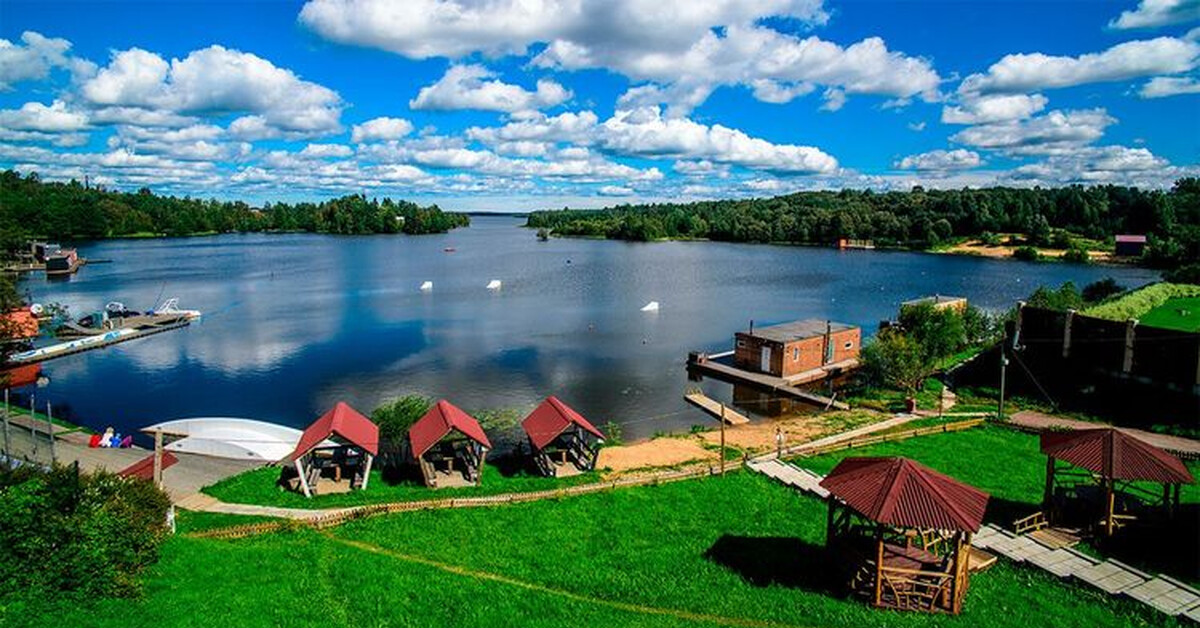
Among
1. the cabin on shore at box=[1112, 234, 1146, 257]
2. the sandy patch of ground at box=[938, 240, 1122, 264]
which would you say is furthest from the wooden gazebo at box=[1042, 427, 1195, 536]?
the cabin on shore at box=[1112, 234, 1146, 257]

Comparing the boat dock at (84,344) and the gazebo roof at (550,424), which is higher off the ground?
the gazebo roof at (550,424)

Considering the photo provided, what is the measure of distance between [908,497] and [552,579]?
8.16 metres

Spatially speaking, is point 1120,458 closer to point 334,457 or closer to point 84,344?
point 334,457

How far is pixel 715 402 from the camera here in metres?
41.9

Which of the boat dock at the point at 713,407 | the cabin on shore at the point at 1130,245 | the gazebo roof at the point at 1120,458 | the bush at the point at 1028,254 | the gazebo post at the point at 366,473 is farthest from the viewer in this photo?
the bush at the point at 1028,254

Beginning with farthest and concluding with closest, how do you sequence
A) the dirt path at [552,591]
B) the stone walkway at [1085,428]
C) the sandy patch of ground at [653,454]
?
the sandy patch of ground at [653,454] < the stone walkway at [1085,428] < the dirt path at [552,591]

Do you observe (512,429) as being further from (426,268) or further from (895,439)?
(426,268)

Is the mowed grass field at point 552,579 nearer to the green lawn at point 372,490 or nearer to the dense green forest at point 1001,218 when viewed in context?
the green lawn at point 372,490

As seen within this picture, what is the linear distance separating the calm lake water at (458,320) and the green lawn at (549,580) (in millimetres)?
16536

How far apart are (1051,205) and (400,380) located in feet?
563

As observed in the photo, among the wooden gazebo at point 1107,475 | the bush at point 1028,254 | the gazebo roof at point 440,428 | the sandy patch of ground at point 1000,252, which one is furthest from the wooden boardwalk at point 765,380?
the sandy patch of ground at point 1000,252

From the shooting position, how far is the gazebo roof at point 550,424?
26.3 m

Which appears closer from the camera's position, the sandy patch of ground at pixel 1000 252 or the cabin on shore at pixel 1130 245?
the sandy patch of ground at pixel 1000 252

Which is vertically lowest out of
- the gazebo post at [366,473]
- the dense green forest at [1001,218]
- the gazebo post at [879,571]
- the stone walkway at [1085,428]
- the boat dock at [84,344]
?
the boat dock at [84,344]
